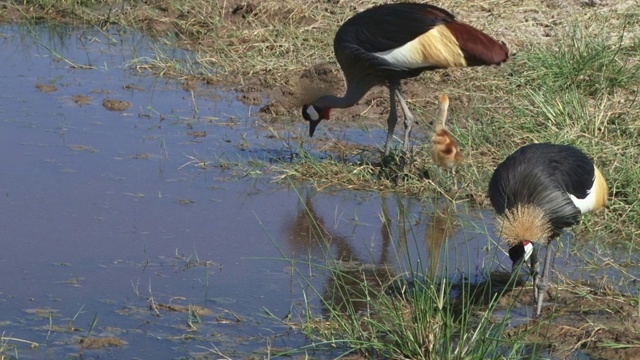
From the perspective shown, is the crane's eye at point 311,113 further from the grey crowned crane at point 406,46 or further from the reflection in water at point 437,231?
the reflection in water at point 437,231

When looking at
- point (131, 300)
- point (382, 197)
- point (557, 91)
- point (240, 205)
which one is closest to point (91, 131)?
point (240, 205)

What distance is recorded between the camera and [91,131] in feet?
26.3

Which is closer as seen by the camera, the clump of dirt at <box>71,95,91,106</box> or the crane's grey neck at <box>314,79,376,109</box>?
the crane's grey neck at <box>314,79,376,109</box>

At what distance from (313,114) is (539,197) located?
2693 mm

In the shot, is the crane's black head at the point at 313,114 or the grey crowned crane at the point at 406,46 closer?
the grey crowned crane at the point at 406,46

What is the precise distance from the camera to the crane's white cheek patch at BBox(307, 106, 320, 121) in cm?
814

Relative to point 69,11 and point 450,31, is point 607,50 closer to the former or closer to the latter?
point 450,31

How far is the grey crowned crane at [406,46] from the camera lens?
7.88m

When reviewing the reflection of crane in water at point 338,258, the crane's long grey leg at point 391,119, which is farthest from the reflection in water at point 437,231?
the crane's long grey leg at point 391,119

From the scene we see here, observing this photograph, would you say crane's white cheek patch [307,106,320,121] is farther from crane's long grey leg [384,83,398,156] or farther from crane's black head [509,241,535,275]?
crane's black head [509,241,535,275]

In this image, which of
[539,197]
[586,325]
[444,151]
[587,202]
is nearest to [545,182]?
[539,197]

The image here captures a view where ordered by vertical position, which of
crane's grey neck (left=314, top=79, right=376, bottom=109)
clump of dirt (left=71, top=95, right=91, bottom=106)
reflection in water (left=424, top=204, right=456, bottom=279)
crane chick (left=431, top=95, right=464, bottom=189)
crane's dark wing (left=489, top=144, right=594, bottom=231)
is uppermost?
crane's dark wing (left=489, top=144, right=594, bottom=231)

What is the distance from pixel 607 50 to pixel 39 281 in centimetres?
495

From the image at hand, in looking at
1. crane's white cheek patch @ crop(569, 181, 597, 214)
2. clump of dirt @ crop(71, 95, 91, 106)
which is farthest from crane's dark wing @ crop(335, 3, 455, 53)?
crane's white cheek patch @ crop(569, 181, 597, 214)
